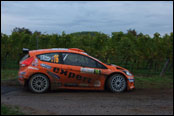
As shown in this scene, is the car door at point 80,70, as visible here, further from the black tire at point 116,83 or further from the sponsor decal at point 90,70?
the black tire at point 116,83

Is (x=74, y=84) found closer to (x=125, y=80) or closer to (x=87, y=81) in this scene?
(x=87, y=81)

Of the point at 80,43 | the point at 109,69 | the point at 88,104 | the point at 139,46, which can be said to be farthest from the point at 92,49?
the point at 88,104

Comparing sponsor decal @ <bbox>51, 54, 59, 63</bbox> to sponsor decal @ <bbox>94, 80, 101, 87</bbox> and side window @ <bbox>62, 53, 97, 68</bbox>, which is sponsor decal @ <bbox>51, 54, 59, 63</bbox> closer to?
side window @ <bbox>62, 53, 97, 68</bbox>

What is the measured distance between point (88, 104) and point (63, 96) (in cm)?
137

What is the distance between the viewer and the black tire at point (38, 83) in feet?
27.6

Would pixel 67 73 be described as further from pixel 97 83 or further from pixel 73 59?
pixel 97 83

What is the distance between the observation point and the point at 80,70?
868cm

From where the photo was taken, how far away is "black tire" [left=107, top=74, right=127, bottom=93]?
28.9 ft

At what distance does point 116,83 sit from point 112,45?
219 inches

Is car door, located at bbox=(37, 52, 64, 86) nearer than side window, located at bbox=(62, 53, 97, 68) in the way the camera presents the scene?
Yes

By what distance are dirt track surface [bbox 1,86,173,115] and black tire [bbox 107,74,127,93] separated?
25 centimetres

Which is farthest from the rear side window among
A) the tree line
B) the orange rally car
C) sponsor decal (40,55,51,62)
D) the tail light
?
the tree line

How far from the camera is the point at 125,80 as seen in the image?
29.5 feet

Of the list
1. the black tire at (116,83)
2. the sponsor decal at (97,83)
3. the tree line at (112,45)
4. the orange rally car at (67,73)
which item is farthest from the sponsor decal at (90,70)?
the tree line at (112,45)
